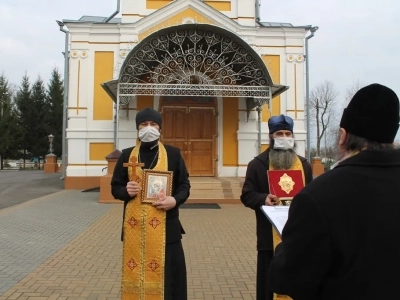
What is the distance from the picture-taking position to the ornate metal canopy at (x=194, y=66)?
1234cm

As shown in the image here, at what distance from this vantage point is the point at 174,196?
135 inches

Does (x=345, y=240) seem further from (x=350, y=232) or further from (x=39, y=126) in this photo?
(x=39, y=126)

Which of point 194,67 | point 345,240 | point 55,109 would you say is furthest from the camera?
point 55,109

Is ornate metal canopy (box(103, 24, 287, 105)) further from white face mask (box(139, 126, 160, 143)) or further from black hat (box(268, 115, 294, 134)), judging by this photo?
black hat (box(268, 115, 294, 134))

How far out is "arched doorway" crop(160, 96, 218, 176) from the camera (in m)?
15.7

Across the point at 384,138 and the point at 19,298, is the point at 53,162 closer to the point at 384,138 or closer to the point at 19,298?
the point at 19,298

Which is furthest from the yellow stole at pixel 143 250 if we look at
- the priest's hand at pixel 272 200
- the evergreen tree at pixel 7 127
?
the evergreen tree at pixel 7 127

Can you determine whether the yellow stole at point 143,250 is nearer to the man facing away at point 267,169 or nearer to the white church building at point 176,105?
the man facing away at point 267,169

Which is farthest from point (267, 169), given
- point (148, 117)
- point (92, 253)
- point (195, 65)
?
point (195, 65)

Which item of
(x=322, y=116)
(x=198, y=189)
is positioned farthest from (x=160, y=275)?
(x=322, y=116)

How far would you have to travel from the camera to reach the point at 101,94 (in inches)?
614

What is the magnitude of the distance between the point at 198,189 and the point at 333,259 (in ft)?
37.8

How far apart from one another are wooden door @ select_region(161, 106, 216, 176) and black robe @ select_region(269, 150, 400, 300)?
46.8 feet

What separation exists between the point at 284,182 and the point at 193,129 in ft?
41.6
